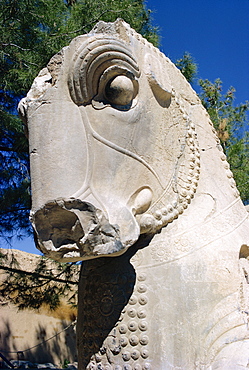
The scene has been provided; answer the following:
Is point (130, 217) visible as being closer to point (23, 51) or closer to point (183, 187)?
point (183, 187)

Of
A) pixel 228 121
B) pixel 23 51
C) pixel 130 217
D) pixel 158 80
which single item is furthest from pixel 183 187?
pixel 228 121

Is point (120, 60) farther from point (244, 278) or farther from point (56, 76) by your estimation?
point (244, 278)

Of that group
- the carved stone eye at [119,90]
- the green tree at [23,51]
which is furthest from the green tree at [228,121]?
the carved stone eye at [119,90]

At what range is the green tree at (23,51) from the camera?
468 centimetres

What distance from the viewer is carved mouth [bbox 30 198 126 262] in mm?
1554

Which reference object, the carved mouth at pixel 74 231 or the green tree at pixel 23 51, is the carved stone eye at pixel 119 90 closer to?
the carved mouth at pixel 74 231

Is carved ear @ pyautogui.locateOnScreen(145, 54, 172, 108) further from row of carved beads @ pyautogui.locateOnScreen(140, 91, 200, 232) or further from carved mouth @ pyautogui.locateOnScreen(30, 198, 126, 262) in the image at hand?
carved mouth @ pyautogui.locateOnScreen(30, 198, 126, 262)

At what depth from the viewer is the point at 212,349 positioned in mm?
1598

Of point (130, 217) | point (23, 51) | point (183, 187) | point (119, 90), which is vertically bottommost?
point (130, 217)

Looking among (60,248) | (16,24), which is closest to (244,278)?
(60,248)

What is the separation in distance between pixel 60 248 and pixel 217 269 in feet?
2.14

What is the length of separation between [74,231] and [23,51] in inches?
151

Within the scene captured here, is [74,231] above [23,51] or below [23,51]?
below

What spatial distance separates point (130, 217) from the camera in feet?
5.40
